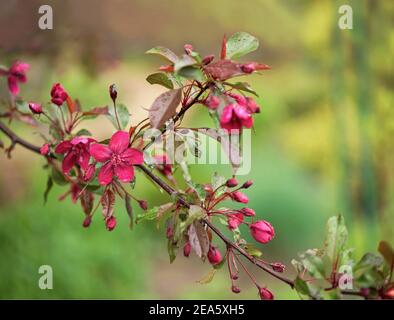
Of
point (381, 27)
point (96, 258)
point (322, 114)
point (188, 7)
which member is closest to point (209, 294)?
point (96, 258)

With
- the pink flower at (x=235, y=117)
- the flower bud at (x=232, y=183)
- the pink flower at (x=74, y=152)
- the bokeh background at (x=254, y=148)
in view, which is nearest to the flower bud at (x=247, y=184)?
the flower bud at (x=232, y=183)

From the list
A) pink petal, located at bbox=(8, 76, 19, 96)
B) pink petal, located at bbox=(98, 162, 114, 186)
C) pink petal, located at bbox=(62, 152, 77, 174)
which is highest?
pink petal, located at bbox=(8, 76, 19, 96)

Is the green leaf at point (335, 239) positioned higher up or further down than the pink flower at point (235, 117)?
further down

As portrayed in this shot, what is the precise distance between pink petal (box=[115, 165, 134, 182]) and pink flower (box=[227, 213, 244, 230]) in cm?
15

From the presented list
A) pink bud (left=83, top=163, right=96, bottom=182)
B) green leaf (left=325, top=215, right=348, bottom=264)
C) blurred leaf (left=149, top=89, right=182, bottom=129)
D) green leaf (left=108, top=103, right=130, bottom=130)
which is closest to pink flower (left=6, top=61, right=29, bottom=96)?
green leaf (left=108, top=103, right=130, bottom=130)

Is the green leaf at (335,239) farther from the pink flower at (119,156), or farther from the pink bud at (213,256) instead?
the pink flower at (119,156)

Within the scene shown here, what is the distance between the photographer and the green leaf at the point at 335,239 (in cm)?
83

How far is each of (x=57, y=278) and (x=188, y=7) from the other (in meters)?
2.55

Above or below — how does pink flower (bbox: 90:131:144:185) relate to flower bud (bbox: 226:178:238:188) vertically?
above

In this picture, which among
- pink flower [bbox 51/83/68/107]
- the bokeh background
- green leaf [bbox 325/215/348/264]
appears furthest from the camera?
the bokeh background

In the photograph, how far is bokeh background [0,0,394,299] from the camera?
233cm

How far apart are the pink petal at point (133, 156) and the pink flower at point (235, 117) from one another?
159 millimetres

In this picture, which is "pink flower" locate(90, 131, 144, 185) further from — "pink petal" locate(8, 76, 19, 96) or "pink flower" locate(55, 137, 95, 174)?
"pink petal" locate(8, 76, 19, 96)

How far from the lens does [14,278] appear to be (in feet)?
7.63
